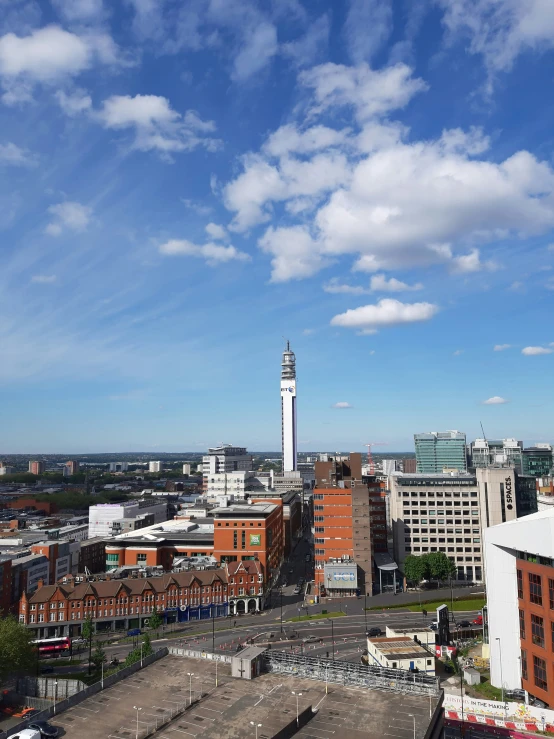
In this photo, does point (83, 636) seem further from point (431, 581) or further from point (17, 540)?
point (431, 581)

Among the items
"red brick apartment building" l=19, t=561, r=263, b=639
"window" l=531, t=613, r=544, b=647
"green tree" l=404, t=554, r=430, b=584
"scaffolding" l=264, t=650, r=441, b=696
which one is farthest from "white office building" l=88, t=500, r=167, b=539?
"scaffolding" l=264, t=650, r=441, b=696

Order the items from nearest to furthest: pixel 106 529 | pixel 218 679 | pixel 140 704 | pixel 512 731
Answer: pixel 140 704
pixel 218 679
pixel 512 731
pixel 106 529

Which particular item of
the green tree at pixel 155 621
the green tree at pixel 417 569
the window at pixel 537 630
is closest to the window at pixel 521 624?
the window at pixel 537 630

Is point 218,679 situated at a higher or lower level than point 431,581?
higher

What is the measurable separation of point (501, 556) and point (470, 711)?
16189mm

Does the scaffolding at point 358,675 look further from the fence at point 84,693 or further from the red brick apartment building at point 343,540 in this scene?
the red brick apartment building at point 343,540

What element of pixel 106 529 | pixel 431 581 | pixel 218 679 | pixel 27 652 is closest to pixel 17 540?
pixel 106 529

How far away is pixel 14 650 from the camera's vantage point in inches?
2328

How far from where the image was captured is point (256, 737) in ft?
96.0

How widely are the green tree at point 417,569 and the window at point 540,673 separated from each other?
187 ft

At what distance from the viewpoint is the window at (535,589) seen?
55.0 m

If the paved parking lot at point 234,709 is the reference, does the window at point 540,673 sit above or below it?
below

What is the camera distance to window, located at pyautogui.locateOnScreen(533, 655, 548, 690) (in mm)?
53625

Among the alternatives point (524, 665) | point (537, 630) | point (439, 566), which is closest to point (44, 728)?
point (537, 630)
